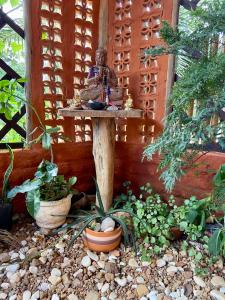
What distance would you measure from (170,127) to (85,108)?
95 centimetres

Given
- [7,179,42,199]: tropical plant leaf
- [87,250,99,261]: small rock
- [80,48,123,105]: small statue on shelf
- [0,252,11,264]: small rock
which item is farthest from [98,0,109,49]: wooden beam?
[0,252,11,264]: small rock

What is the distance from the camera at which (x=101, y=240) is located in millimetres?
1634

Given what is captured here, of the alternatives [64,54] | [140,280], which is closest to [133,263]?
[140,280]

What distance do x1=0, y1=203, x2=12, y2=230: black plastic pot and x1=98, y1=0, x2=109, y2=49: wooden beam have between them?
1.69 meters

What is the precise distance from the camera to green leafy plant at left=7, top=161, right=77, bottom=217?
171cm

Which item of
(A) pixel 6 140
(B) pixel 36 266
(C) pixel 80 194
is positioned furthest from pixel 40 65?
(B) pixel 36 266

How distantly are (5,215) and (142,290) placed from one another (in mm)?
1105

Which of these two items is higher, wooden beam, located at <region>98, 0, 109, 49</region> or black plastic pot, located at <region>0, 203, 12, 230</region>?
wooden beam, located at <region>98, 0, 109, 49</region>

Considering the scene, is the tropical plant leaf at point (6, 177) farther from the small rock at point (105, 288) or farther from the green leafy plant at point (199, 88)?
the green leafy plant at point (199, 88)

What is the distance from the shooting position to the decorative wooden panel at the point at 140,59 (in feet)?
6.74

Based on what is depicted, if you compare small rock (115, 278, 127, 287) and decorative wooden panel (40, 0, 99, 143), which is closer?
small rock (115, 278, 127, 287)

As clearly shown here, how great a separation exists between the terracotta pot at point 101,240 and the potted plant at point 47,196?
32 centimetres

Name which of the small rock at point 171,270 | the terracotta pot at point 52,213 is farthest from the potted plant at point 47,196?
the small rock at point 171,270

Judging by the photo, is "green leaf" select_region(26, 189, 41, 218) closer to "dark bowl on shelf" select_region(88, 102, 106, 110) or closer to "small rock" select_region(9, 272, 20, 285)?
"small rock" select_region(9, 272, 20, 285)
